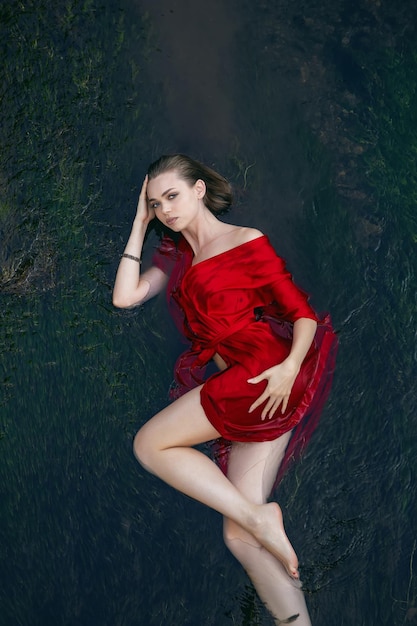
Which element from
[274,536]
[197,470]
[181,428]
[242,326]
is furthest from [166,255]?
[274,536]

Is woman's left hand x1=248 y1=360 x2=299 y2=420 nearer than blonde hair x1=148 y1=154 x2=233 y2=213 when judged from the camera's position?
Yes

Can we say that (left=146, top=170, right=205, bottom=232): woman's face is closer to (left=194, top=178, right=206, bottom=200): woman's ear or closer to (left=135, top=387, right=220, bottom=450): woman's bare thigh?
(left=194, top=178, right=206, bottom=200): woman's ear

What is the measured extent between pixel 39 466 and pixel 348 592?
114cm

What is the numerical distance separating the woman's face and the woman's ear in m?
0.01

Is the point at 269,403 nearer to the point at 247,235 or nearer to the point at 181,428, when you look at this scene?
the point at 181,428

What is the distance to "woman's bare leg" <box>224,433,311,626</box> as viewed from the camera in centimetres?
254

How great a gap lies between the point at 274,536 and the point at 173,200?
1053mm

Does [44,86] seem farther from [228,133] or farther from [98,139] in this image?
[228,133]

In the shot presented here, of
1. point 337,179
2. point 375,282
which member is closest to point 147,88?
point 337,179

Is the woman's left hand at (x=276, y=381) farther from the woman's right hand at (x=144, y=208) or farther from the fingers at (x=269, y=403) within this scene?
the woman's right hand at (x=144, y=208)

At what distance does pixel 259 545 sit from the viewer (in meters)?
2.53

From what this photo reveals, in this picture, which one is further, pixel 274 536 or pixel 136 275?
pixel 136 275

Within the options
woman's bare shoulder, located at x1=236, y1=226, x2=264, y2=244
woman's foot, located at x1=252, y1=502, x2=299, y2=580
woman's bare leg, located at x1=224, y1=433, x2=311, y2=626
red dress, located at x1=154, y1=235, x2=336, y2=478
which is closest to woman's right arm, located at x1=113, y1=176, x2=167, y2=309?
red dress, located at x1=154, y1=235, x2=336, y2=478

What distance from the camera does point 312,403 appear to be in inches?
106
